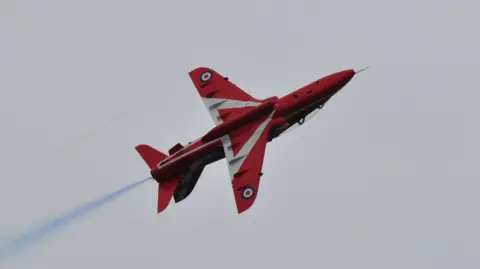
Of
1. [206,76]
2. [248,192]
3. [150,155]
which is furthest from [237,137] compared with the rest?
[206,76]

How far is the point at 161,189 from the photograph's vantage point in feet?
338

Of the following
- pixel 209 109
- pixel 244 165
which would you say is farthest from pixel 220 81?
pixel 244 165

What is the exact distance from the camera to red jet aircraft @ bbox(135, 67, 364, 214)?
101562mm

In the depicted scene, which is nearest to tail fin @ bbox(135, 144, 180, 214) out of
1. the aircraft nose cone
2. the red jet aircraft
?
the red jet aircraft

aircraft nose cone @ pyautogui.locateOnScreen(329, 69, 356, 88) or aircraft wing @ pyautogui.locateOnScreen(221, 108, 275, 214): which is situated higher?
aircraft nose cone @ pyautogui.locateOnScreen(329, 69, 356, 88)

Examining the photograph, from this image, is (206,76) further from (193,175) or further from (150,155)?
(193,175)

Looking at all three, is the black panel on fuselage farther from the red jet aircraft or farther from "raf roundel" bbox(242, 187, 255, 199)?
"raf roundel" bbox(242, 187, 255, 199)

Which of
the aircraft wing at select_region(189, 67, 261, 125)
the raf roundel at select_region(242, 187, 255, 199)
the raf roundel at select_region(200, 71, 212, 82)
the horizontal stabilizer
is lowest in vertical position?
the raf roundel at select_region(242, 187, 255, 199)

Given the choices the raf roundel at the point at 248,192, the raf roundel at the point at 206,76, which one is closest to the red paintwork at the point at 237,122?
the raf roundel at the point at 248,192

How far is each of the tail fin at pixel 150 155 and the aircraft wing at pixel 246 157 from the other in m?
5.52

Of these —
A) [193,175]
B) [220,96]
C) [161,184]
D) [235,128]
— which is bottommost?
[193,175]

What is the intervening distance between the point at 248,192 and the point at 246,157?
13.1ft

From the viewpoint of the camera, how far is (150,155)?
4122 inches

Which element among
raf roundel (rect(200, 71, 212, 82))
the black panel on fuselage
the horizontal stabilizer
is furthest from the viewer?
raf roundel (rect(200, 71, 212, 82))
